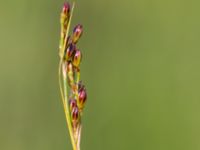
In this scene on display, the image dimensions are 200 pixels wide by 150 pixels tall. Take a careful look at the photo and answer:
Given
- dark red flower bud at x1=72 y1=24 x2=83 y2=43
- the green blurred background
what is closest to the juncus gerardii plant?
dark red flower bud at x1=72 y1=24 x2=83 y2=43

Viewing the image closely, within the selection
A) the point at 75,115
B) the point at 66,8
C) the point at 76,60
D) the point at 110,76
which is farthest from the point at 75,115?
the point at 110,76

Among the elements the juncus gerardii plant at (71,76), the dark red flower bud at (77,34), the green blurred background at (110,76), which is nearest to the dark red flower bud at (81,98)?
the juncus gerardii plant at (71,76)

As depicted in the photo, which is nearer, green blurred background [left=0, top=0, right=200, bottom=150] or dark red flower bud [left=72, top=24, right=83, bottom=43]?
dark red flower bud [left=72, top=24, right=83, bottom=43]

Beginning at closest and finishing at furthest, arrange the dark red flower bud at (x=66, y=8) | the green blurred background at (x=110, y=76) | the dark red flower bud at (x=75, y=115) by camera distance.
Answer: the dark red flower bud at (x=75, y=115), the dark red flower bud at (x=66, y=8), the green blurred background at (x=110, y=76)

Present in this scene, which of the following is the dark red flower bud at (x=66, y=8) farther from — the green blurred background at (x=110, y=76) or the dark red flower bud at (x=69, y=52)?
the green blurred background at (x=110, y=76)

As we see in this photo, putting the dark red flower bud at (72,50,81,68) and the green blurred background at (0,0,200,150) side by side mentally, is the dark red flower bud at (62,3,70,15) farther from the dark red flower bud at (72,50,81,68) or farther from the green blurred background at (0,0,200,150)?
the green blurred background at (0,0,200,150)

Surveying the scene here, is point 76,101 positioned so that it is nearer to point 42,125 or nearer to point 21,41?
point 42,125

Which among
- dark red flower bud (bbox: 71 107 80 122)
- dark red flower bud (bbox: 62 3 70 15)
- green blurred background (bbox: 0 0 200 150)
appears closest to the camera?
dark red flower bud (bbox: 71 107 80 122)

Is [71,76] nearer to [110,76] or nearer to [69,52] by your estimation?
[69,52]
